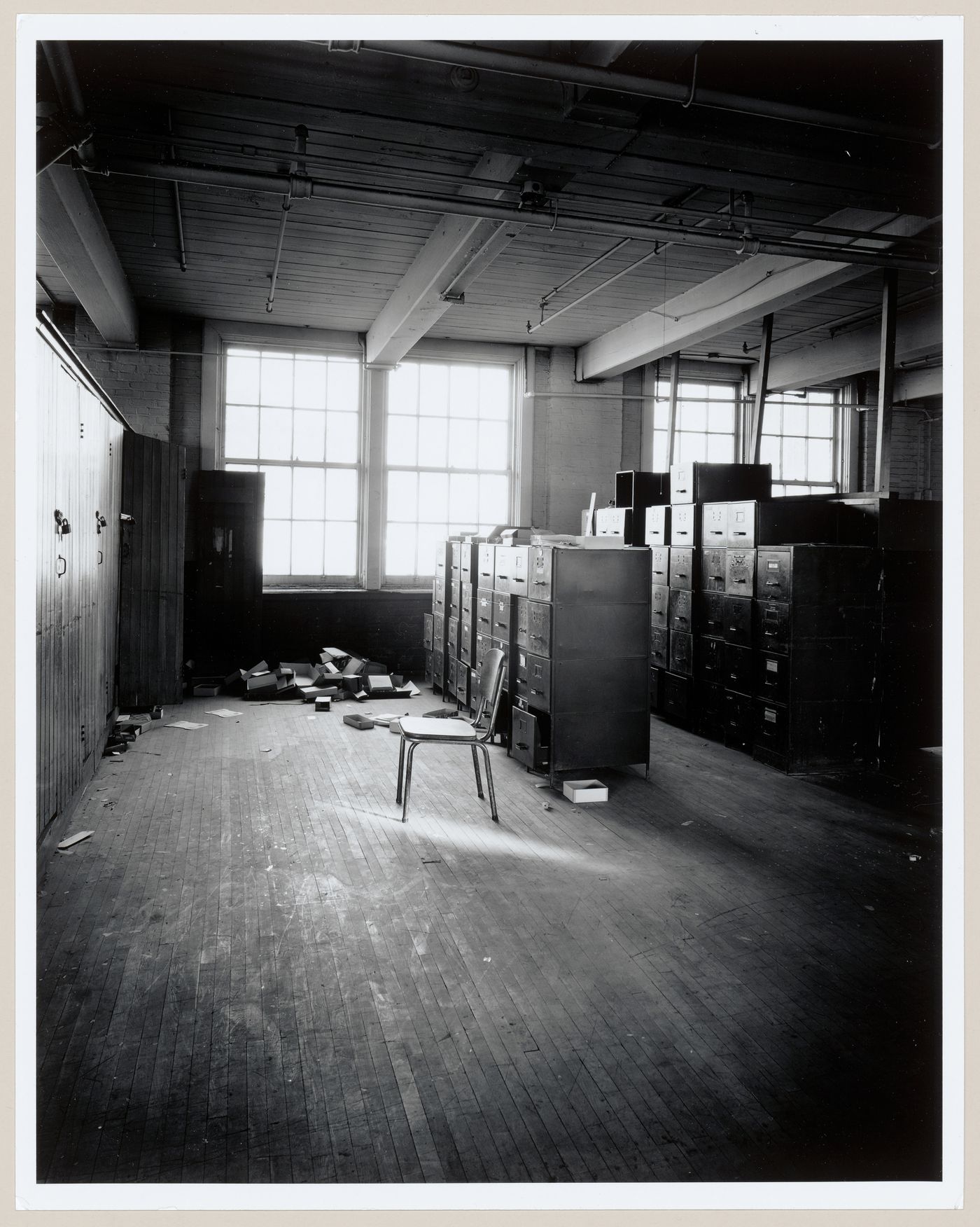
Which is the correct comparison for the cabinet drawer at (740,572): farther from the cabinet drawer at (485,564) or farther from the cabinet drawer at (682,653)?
the cabinet drawer at (485,564)

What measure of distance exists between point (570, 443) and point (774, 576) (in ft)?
15.1

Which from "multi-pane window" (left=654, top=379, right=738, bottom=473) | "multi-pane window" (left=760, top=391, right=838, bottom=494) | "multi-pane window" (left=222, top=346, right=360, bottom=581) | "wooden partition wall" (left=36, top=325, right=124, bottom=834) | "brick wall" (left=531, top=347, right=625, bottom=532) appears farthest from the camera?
"multi-pane window" (left=760, top=391, right=838, bottom=494)

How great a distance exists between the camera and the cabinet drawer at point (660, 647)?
278 inches

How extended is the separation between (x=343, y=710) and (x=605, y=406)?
16.0 ft

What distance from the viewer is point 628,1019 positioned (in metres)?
2.55

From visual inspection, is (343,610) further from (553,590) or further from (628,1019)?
(628,1019)

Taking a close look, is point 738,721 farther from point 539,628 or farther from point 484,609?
point 484,609

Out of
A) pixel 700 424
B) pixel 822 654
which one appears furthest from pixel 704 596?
pixel 700 424

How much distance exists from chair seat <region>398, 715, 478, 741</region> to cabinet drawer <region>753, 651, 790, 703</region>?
216 centimetres

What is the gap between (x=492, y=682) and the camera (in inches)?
194

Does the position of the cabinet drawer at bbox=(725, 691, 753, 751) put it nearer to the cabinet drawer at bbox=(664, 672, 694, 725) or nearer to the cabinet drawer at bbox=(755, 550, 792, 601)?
the cabinet drawer at bbox=(664, 672, 694, 725)

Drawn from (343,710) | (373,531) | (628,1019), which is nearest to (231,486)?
(373,531)

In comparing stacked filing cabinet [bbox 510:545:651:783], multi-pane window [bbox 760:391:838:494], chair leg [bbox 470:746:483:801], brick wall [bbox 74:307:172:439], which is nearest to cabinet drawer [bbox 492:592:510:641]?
stacked filing cabinet [bbox 510:545:651:783]

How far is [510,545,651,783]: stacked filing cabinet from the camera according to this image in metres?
5.18
